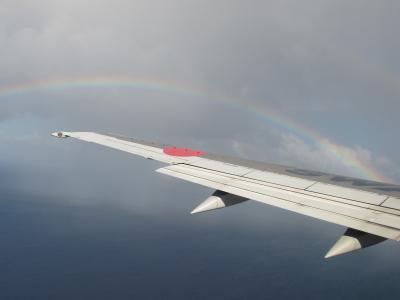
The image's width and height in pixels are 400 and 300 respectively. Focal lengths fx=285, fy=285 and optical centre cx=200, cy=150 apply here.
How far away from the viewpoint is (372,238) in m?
6.04

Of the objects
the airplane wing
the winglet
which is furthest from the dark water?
the airplane wing

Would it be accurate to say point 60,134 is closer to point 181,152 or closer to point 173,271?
point 181,152

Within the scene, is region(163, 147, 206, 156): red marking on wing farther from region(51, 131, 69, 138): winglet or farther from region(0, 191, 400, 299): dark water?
region(0, 191, 400, 299): dark water

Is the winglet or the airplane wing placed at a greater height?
the winglet

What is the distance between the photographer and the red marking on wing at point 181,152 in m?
12.9

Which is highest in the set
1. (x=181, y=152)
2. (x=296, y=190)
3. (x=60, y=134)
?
(x=60, y=134)

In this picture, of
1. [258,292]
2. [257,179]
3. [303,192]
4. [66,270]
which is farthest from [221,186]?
[66,270]

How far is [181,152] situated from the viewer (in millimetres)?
13141

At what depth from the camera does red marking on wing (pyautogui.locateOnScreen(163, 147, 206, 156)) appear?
12898 mm

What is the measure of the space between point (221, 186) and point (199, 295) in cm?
13049

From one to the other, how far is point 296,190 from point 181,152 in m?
5.97

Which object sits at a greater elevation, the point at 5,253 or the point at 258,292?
the point at 5,253

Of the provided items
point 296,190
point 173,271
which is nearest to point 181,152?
point 296,190

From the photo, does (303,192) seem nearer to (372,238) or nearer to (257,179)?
(257,179)
